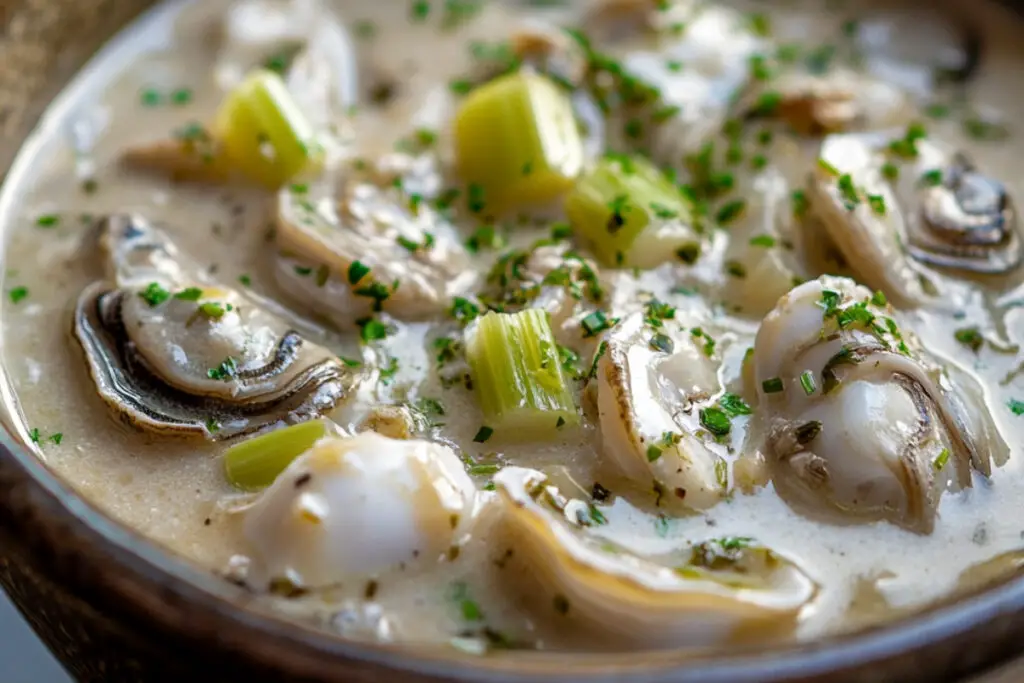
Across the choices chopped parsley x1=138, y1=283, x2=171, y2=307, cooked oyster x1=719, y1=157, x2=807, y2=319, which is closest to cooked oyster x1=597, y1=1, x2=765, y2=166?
cooked oyster x1=719, y1=157, x2=807, y2=319

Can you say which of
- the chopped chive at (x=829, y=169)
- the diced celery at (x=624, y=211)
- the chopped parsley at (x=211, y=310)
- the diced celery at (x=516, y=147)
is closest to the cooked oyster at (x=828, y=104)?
the chopped chive at (x=829, y=169)

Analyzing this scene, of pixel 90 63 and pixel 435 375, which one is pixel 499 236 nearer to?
pixel 435 375

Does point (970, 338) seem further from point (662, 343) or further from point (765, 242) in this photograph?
point (662, 343)

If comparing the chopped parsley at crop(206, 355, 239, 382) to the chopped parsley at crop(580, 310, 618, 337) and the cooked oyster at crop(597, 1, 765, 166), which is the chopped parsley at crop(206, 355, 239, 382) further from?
the cooked oyster at crop(597, 1, 765, 166)

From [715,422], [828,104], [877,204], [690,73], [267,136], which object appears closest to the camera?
[715,422]

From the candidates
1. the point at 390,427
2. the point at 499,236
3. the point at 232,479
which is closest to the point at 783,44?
the point at 499,236

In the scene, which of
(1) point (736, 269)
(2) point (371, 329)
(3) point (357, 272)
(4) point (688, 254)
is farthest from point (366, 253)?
(1) point (736, 269)

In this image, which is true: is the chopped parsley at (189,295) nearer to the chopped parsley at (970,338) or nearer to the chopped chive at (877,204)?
the chopped chive at (877,204)
